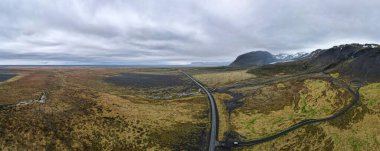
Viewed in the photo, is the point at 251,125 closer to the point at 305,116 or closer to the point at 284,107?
the point at 305,116

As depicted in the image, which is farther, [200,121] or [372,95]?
[372,95]

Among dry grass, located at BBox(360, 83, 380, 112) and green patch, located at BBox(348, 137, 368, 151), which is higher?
dry grass, located at BBox(360, 83, 380, 112)

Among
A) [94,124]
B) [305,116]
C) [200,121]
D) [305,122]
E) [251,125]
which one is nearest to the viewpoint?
[94,124]

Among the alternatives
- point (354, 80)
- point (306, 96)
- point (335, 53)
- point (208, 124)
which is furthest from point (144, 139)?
point (335, 53)

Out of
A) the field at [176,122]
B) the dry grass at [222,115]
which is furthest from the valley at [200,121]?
the dry grass at [222,115]

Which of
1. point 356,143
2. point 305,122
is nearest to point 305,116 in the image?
point 305,122

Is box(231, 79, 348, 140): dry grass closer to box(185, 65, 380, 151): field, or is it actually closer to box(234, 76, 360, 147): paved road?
box(185, 65, 380, 151): field

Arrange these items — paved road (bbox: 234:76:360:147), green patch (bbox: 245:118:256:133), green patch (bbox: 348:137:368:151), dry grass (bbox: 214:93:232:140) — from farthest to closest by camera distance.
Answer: green patch (bbox: 245:118:256:133) → dry grass (bbox: 214:93:232:140) → paved road (bbox: 234:76:360:147) → green patch (bbox: 348:137:368:151)

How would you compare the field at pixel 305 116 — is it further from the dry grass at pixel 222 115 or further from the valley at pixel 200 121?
the valley at pixel 200 121

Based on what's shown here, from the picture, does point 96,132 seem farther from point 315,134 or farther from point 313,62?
point 313,62

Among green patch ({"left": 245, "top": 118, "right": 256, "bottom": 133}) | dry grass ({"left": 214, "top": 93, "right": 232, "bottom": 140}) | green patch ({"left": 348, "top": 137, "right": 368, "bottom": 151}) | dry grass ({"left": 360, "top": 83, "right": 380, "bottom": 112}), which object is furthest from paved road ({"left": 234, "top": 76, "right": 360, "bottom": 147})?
green patch ({"left": 348, "top": 137, "right": 368, "bottom": 151})

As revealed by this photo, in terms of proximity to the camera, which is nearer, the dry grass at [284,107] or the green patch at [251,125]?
the green patch at [251,125]
